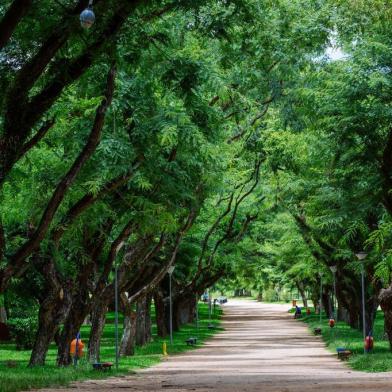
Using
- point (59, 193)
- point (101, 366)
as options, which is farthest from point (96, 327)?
point (59, 193)

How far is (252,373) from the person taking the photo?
20828mm

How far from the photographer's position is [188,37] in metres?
19.1

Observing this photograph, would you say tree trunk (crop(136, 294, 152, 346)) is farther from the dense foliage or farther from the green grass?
the green grass

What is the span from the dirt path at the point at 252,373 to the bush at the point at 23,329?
7356 millimetres

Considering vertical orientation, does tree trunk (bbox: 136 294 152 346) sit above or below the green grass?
above

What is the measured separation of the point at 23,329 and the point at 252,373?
18.2 m

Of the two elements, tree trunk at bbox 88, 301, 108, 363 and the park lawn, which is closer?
the park lawn

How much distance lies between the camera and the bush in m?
36.7

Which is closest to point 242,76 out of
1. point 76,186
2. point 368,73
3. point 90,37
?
point 368,73

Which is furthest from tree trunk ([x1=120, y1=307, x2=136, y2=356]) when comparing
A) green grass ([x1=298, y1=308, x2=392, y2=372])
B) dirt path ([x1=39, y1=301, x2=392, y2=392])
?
green grass ([x1=298, y1=308, x2=392, y2=372])

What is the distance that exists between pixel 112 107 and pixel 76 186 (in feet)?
5.47

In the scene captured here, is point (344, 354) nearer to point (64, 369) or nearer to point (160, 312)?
point (64, 369)

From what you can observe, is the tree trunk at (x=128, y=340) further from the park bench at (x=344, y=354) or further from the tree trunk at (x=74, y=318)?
the park bench at (x=344, y=354)

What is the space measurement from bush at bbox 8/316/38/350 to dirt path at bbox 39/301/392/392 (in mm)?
7356
